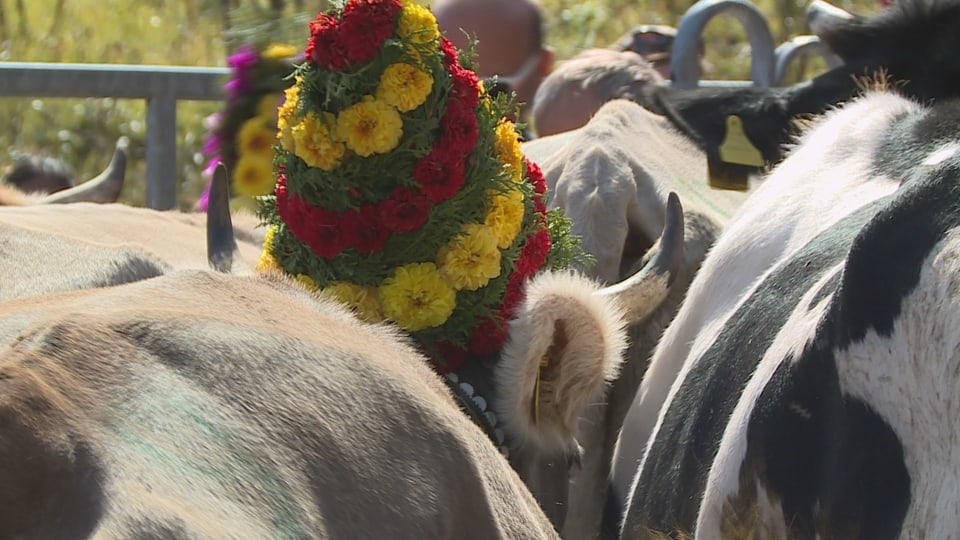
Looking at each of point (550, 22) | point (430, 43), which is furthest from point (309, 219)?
point (550, 22)

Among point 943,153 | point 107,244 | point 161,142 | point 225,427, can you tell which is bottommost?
point 161,142

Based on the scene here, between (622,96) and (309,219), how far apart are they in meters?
2.04

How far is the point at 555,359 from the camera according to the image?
296cm

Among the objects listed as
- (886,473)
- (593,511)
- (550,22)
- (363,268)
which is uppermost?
(886,473)

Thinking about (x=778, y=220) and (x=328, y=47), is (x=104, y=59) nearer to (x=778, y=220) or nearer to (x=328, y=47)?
(x=328, y=47)

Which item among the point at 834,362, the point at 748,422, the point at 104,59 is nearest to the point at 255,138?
the point at 748,422

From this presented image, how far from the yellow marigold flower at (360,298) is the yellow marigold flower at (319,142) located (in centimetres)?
25

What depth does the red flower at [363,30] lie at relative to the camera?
2949mm

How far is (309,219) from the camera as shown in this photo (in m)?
2.98

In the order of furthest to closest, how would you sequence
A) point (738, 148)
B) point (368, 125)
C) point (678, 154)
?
point (678, 154) < point (738, 148) < point (368, 125)

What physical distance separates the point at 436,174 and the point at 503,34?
3182mm

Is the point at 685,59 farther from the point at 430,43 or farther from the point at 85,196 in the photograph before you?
the point at 430,43

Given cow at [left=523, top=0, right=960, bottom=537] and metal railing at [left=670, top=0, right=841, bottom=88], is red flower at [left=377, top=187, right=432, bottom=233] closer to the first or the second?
cow at [left=523, top=0, right=960, bottom=537]

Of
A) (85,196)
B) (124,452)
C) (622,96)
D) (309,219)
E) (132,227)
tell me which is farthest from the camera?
(85,196)
